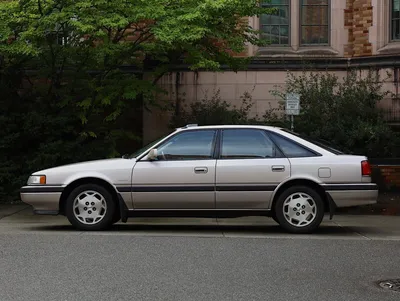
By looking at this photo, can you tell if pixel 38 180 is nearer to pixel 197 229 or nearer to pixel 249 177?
pixel 197 229

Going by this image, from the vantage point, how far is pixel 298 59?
15.9 m

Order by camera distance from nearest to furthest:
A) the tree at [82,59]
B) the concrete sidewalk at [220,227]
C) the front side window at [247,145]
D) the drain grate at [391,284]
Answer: the drain grate at [391,284] < the front side window at [247,145] < the concrete sidewalk at [220,227] < the tree at [82,59]

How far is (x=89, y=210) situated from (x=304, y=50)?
9.33 m

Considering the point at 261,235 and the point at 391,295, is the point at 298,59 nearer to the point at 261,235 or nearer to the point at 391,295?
the point at 261,235

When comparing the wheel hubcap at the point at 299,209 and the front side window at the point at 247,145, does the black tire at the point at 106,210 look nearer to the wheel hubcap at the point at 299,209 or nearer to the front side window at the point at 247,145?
the front side window at the point at 247,145

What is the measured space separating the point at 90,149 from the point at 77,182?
4242mm

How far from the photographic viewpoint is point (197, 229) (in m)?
9.34

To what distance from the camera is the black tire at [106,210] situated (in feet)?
28.5

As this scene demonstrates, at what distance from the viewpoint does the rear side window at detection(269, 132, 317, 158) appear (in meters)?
8.59

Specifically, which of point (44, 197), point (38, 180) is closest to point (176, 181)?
point (44, 197)

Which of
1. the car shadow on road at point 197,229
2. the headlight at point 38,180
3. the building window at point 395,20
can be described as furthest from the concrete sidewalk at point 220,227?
the building window at point 395,20

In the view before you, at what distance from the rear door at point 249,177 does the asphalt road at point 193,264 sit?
52 cm

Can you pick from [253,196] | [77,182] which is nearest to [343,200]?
[253,196]

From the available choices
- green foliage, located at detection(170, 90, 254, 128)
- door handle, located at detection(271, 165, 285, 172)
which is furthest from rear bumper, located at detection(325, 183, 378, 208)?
green foliage, located at detection(170, 90, 254, 128)
